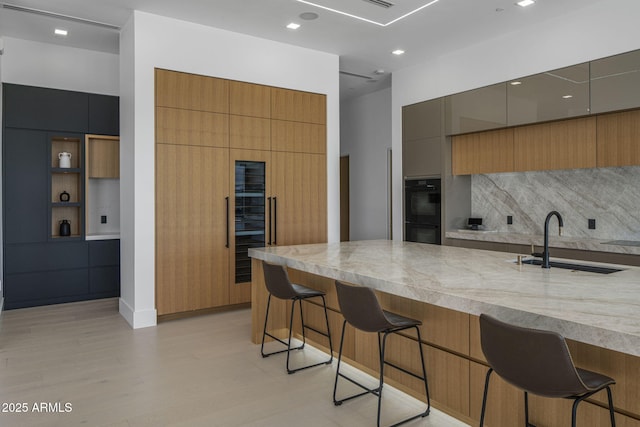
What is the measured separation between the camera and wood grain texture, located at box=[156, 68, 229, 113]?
4.65 metres

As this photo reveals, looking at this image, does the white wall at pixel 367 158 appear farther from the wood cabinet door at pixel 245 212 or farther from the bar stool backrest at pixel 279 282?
the bar stool backrest at pixel 279 282

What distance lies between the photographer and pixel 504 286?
84.6 inches

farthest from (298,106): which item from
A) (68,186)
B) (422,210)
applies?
(68,186)

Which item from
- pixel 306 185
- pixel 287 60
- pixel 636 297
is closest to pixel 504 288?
pixel 636 297

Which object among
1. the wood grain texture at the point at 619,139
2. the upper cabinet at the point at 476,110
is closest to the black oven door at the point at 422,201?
the upper cabinet at the point at 476,110

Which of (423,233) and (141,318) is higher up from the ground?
(423,233)

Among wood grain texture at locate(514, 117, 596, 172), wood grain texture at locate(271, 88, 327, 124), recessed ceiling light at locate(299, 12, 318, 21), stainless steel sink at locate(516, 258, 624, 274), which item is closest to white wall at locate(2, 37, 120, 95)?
wood grain texture at locate(271, 88, 327, 124)

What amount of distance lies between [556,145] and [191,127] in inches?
154

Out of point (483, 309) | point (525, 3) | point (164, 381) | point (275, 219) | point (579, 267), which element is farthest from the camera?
Answer: point (275, 219)

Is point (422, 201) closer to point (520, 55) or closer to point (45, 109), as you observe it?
point (520, 55)

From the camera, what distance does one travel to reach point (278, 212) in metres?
5.44

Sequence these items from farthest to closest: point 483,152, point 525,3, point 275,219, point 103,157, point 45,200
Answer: point 103,157 → point 483,152 → point 275,219 → point 45,200 → point 525,3

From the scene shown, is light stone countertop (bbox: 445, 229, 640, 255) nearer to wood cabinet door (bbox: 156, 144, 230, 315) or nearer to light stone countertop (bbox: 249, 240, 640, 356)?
light stone countertop (bbox: 249, 240, 640, 356)

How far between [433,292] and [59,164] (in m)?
5.23
